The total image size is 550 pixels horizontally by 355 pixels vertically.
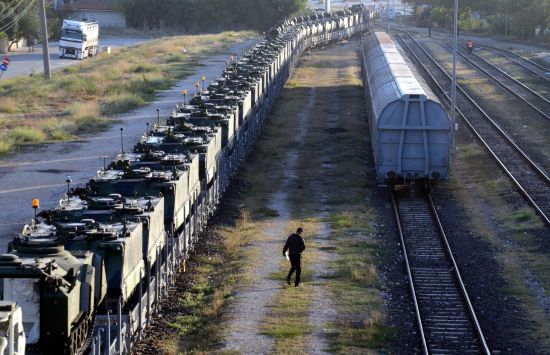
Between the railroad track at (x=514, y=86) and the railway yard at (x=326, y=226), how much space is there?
272cm

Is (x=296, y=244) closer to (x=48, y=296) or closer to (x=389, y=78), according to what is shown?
(x=48, y=296)

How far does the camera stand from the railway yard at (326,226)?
1762cm

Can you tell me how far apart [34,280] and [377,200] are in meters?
19.0

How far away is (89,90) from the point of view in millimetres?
57656

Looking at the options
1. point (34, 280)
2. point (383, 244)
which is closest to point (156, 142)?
point (383, 244)

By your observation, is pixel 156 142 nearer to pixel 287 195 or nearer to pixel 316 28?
pixel 287 195

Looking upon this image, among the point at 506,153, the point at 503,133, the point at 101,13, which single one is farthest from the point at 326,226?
the point at 101,13

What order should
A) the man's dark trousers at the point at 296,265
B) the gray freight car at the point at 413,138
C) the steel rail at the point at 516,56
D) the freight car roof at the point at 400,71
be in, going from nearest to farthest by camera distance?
the man's dark trousers at the point at 296,265, the gray freight car at the point at 413,138, the freight car roof at the point at 400,71, the steel rail at the point at 516,56

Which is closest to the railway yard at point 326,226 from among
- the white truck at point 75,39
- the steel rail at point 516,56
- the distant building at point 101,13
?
the steel rail at point 516,56

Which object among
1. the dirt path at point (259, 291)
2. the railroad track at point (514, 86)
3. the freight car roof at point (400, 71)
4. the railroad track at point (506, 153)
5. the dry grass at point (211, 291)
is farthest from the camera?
the railroad track at point (514, 86)

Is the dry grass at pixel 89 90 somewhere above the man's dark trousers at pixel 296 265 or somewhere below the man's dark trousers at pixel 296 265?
below

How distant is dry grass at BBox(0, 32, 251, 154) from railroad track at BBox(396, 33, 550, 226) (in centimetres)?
1667

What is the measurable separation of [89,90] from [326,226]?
33.3 m

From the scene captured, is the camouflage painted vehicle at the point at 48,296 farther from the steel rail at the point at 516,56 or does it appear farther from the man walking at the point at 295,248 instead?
the steel rail at the point at 516,56
